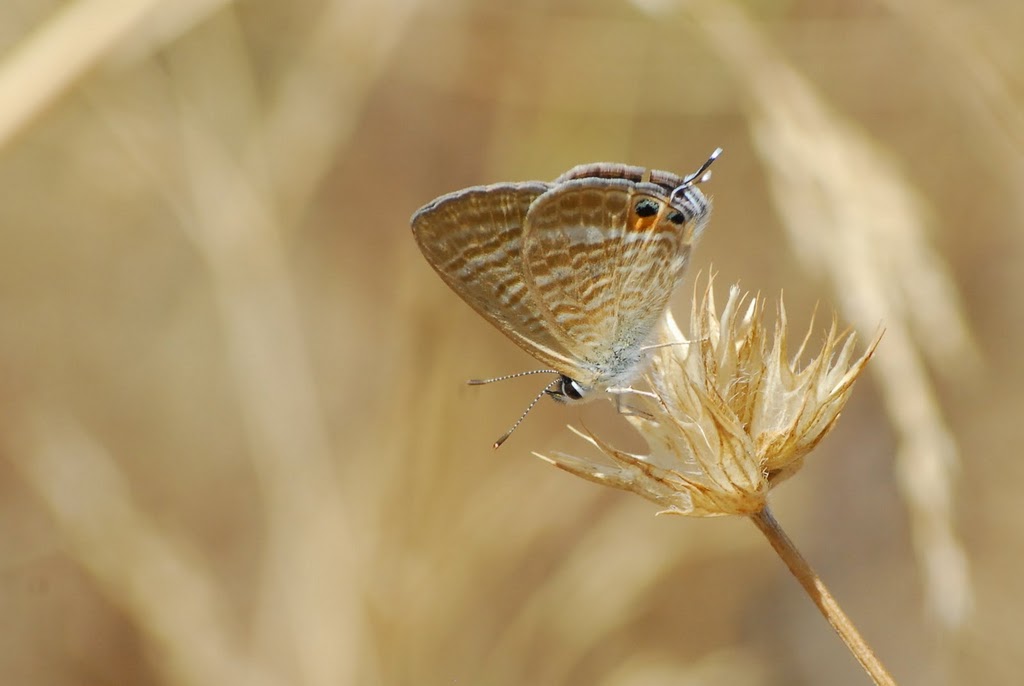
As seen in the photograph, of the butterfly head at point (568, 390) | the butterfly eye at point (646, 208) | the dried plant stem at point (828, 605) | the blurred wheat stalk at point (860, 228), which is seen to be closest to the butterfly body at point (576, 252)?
the butterfly eye at point (646, 208)

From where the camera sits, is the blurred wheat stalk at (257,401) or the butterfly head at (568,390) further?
the blurred wheat stalk at (257,401)

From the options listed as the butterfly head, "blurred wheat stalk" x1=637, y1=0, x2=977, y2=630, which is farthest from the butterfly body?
"blurred wheat stalk" x1=637, y1=0, x2=977, y2=630

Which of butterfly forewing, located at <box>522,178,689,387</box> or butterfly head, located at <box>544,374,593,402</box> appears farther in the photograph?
butterfly head, located at <box>544,374,593,402</box>

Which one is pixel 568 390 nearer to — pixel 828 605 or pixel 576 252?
pixel 576 252

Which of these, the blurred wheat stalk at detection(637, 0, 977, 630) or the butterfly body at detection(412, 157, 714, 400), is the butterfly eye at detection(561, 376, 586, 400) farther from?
the blurred wheat stalk at detection(637, 0, 977, 630)

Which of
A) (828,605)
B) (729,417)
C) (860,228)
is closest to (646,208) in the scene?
(860,228)

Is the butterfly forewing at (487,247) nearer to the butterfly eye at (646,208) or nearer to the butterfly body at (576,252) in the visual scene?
the butterfly body at (576,252)
